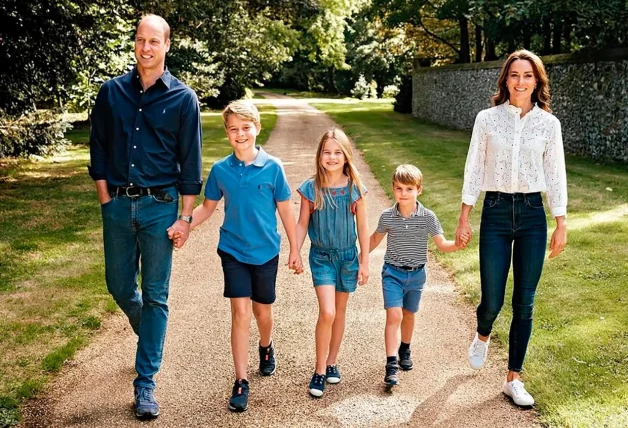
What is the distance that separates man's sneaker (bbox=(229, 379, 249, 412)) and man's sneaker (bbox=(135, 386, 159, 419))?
454mm

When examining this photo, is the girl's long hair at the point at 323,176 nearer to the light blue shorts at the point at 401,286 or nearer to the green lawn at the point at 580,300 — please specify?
the light blue shorts at the point at 401,286

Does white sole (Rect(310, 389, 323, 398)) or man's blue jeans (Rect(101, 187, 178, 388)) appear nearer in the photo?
man's blue jeans (Rect(101, 187, 178, 388))

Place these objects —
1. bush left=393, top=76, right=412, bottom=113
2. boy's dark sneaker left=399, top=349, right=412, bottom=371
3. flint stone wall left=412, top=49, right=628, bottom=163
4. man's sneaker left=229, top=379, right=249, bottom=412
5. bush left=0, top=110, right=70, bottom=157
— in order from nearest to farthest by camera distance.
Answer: man's sneaker left=229, top=379, right=249, bottom=412
boy's dark sneaker left=399, top=349, right=412, bottom=371
flint stone wall left=412, top=49, right=628, bottom=163
bush left=0, top=110, right=70, bottom=157
bush left=393, top=76, right=412, bottom=113

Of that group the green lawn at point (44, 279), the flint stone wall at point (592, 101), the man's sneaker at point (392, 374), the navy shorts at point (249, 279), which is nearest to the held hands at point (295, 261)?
the navy shorts at point (249, 279)

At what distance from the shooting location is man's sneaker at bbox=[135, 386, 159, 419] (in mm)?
3986

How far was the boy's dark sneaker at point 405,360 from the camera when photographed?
15.5ft

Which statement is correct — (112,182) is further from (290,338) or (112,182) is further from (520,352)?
(520,352)

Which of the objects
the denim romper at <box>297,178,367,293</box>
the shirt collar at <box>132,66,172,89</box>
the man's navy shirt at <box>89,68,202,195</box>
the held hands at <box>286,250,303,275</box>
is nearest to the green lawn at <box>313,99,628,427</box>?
the denim romper at <box>297,178,367,293</box>

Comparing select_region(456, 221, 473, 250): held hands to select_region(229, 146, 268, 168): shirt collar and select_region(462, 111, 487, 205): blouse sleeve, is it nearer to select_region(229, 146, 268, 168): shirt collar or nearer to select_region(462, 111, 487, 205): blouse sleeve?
select_region(462, 111, 487, 205): blouse sleeve

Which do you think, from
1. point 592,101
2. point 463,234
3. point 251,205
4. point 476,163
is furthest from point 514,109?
point 592,101

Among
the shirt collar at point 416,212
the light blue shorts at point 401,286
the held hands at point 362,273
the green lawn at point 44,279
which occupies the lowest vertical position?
the green lawn at point 44,279

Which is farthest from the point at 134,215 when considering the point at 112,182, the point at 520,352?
the point at 520,352

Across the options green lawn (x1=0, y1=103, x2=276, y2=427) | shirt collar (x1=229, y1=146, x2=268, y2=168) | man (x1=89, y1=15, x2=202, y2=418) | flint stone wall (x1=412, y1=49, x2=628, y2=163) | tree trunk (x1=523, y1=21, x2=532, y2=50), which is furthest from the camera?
tree trunk (x1=523, y1=21, x2=532, y2=50)

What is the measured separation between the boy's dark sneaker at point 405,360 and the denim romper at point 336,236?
74cm
